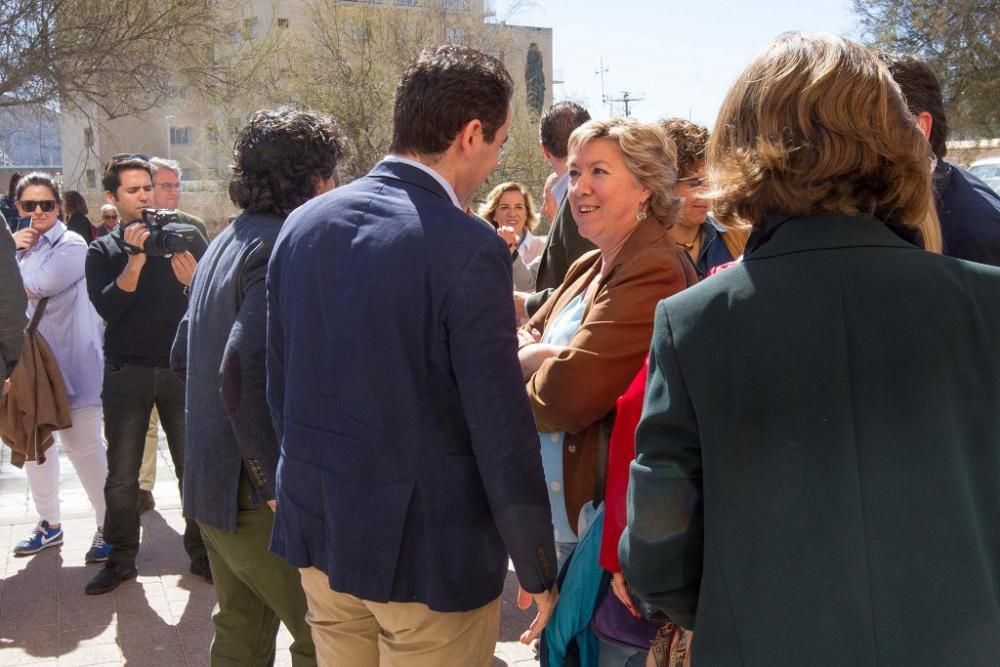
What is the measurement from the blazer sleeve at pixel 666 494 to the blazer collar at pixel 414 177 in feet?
2.59

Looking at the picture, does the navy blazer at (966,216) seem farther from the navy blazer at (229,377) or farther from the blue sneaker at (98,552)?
the blue sneaker at (98,552)

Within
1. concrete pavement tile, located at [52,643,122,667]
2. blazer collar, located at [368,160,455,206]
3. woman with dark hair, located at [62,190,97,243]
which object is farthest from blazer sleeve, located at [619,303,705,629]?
woman with dark hair, located at [62,190,97,243]

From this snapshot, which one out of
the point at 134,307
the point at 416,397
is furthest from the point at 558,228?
the point at 416,397

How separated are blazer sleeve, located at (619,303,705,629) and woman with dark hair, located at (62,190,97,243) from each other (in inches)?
416

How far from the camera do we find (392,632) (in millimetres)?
2184

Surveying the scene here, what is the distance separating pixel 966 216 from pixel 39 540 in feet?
15.4

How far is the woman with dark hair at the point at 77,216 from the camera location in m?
10.9

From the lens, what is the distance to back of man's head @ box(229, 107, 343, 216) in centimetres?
281

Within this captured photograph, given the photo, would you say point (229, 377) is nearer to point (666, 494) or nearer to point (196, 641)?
point (666, 494)

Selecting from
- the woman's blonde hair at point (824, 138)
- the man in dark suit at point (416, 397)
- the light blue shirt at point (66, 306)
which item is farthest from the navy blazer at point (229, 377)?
the light blue shirt at point (66, 306)

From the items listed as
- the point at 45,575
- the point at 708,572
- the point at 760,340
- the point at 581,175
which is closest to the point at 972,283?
the point at 760,340

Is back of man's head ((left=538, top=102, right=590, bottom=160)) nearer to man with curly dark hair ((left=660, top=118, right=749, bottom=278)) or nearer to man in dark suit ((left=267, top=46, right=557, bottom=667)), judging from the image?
man with curly dark hair ((left=660, top=118, right=749, bottom=278))

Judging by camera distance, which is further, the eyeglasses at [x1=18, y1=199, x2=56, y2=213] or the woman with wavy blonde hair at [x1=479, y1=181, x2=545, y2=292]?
the woman with wavy blonde hair at [x1=479, y1=181, x2=545, y2=292]

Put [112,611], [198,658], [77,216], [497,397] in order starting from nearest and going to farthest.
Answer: [497,397], [198,658], [112,611], [77,216]
